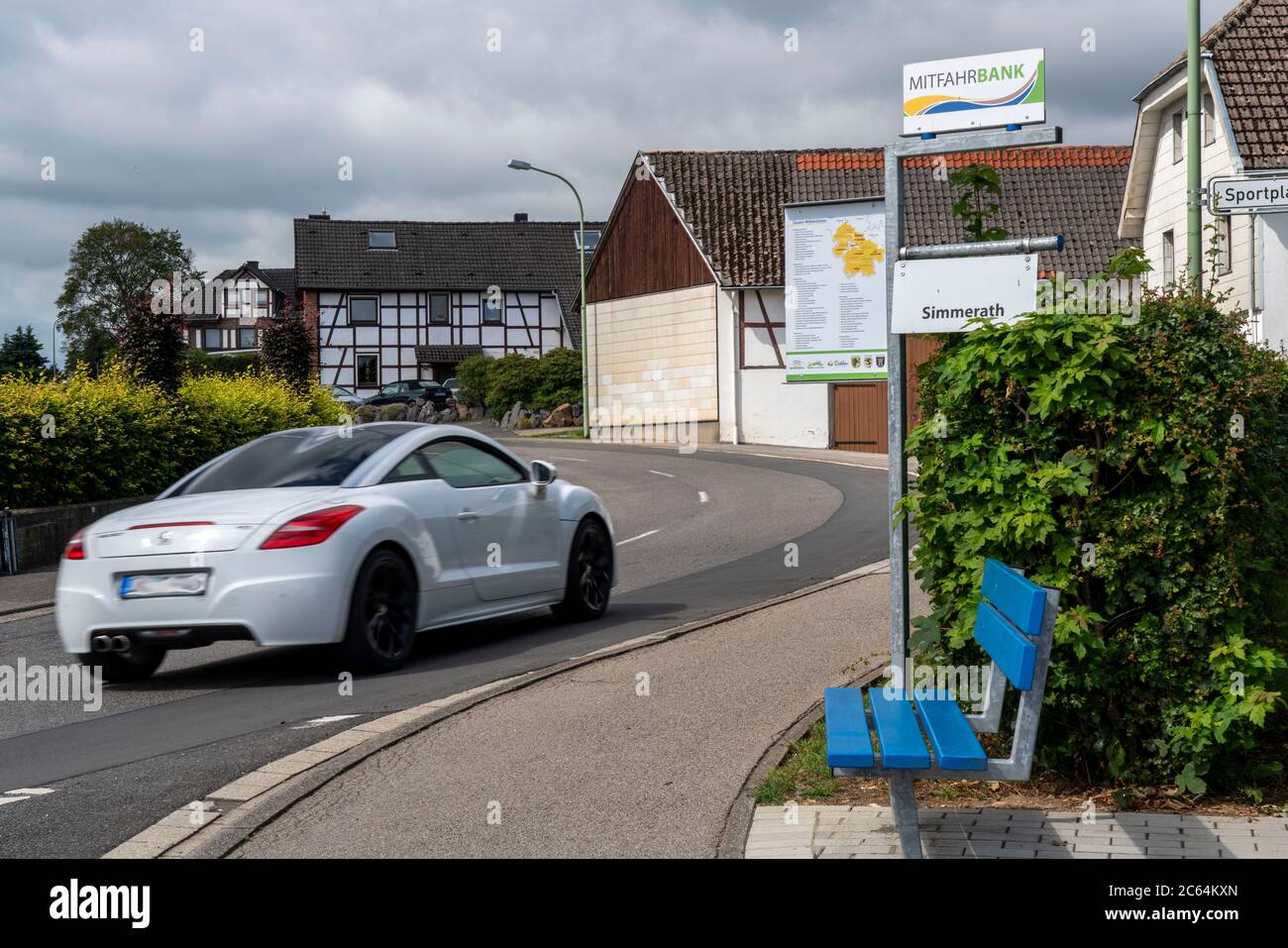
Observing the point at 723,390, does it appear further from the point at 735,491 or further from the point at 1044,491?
the point at 1044,491

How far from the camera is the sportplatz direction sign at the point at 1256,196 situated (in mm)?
8586

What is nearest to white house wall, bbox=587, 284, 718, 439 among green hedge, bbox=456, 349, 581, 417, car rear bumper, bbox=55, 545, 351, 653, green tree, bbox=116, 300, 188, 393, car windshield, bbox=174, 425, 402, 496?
green hedge, bbox=456, 349, 581, 417

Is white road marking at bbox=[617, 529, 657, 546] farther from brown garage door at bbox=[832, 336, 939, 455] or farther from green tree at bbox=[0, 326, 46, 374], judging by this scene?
green tree at bbox=[0, 326, 46, 374]

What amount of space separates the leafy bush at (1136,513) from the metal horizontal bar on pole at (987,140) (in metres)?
1.04

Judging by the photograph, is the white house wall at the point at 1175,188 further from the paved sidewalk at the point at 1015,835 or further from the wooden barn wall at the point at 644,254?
the paved sidewalk at the point at 1015,835

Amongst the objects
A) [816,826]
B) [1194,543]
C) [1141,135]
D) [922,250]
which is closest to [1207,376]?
[1194,543]

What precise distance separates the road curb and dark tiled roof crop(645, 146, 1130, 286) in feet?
120

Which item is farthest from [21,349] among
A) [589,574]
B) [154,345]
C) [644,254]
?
[589,574]

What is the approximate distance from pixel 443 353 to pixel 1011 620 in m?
77.0

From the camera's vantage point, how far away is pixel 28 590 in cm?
1492

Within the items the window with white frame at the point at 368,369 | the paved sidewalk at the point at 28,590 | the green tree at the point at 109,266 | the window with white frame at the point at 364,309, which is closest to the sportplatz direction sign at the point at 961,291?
the paved sidewalk at the point at 28,590

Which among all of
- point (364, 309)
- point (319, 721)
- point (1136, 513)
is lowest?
point (319, 721)

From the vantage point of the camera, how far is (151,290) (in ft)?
76.4

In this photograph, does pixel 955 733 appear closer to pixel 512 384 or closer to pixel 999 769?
pixel 999 769
